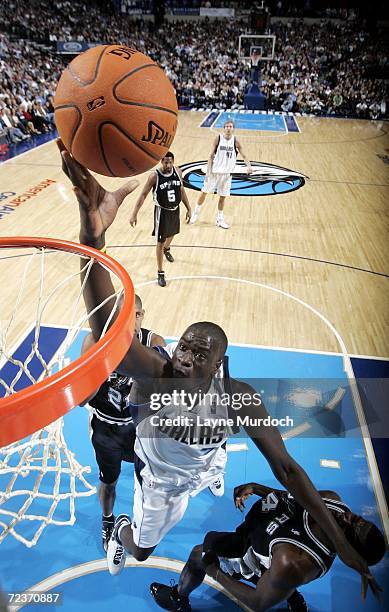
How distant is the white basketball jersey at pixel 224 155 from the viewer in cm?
659

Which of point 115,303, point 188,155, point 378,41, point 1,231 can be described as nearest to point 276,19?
point 378,41

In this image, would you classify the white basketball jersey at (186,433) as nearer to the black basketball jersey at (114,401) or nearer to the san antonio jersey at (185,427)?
the san antonio jersey at (185,427)

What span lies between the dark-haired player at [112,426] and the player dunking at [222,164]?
15.4 ft

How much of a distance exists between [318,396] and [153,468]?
2.05 metres

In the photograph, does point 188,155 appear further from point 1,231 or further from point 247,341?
point 247,341

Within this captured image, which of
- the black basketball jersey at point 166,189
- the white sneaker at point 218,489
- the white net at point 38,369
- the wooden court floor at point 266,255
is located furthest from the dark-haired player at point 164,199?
the white sneaker at point 218,489

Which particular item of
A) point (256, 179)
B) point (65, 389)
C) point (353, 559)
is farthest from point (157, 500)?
point (256, 179)

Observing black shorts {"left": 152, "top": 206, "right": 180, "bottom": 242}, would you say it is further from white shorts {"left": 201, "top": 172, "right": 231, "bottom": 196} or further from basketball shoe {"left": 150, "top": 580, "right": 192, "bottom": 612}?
basketball shoe {"left": 150, "top": 580, "right": 192, "bottom": 612}

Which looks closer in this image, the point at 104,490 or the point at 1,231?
the point at 104,490

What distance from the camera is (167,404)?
1.91m

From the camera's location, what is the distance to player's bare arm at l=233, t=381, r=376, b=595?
1813mm

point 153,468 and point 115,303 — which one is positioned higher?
point 115,303

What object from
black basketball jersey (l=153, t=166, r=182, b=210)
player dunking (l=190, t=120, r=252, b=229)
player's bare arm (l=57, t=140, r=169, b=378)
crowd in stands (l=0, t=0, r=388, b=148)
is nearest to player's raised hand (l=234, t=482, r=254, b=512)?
player's bare arm (l=57, t=140, r=169, b=378)

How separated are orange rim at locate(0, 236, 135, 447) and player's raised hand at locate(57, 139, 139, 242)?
283 millimetres
